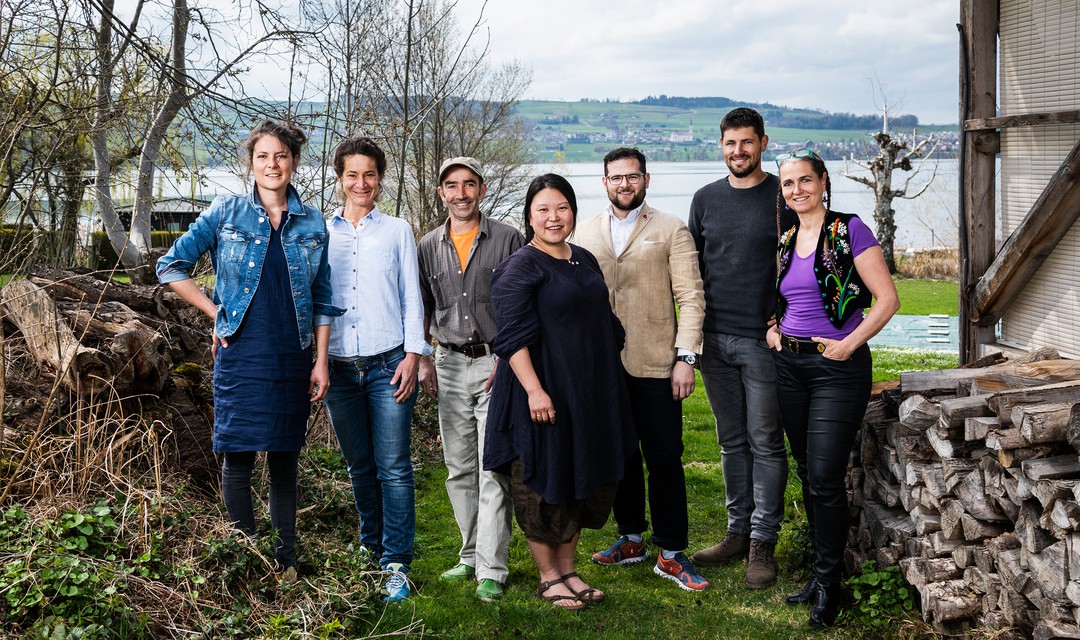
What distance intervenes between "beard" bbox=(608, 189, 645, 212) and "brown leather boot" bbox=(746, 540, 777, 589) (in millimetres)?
1811

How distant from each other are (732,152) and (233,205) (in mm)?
2355

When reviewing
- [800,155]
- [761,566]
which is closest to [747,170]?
[800,155]

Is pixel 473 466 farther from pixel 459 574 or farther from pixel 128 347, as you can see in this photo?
pixel 128 347

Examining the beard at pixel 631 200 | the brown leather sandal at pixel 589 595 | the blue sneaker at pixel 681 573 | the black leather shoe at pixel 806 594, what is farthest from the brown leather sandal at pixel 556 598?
the beard at pixel 631 200

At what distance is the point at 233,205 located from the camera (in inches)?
143

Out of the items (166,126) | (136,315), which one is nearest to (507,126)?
(166,126)

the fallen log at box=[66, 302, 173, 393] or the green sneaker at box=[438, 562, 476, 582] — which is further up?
the fallen log at box=[66, 302, 173, 393]

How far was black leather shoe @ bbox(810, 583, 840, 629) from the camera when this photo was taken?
3990 mm

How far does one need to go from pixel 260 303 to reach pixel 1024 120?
14.5 ft

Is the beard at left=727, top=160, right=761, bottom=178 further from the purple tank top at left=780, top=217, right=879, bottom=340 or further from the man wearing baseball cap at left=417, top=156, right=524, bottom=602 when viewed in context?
the man wearing baseball cap at left=417, top=156, right=524, bottom=602

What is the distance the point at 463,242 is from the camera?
4.43m

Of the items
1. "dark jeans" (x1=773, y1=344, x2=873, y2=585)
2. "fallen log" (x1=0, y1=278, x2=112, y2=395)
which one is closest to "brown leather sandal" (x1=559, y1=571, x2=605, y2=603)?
"dark jeans" (x1=773, y1=344, x2=873, y2=585)

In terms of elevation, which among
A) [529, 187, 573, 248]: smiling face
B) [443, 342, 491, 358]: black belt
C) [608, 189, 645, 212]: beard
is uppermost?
[608, 189, 645, 212]: beard

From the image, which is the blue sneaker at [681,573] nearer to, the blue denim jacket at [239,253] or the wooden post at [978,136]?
the blue denim jacket at [239,253]
